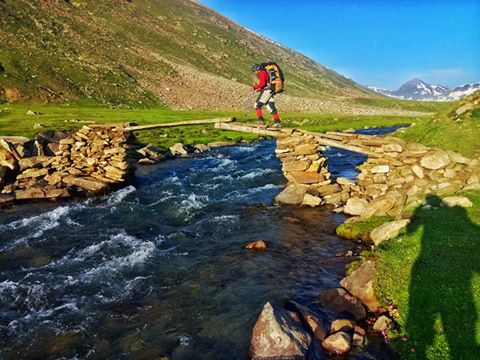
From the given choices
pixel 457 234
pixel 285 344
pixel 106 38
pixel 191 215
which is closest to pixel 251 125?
pixel 191 215

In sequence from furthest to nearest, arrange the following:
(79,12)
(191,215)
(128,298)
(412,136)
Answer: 1. (79,12)
2. (412,136)
3. (191,215)
4. (128,298)

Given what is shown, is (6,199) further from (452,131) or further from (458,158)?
(452,131)

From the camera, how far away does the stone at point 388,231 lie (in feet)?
52.8

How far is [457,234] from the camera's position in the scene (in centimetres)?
1429

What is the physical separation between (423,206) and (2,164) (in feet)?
96.6

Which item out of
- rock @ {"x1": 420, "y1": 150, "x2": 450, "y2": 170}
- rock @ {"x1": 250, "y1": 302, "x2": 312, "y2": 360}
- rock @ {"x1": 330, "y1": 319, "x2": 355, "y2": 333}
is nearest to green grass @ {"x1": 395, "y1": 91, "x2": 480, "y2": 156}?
rock @ {"x1": 420, "y1": 150, "x2": 450, "y2": 170}

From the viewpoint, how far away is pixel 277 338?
412 inches

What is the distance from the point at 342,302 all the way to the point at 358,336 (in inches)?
65.7

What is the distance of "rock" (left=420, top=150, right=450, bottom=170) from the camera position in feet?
64.7

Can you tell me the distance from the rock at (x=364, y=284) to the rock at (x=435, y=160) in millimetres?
8383

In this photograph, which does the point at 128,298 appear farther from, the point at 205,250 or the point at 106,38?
the point at 106,38

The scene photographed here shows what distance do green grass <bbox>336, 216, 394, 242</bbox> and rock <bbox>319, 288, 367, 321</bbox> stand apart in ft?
17.9

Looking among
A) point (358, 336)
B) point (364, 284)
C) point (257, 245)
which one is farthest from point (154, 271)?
point (358, 336)

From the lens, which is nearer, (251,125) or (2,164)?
(251,125)
